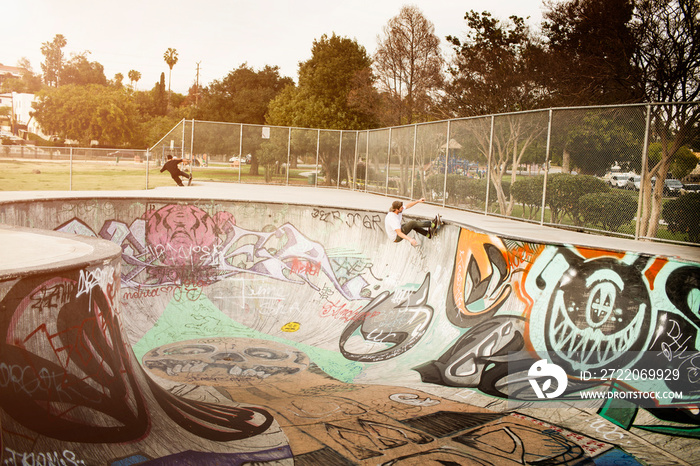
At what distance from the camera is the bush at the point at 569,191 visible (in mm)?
9773

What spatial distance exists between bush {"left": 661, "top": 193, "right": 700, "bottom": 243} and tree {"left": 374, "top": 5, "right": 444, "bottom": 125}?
69.5 ft

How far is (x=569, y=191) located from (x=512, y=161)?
2.42 metres

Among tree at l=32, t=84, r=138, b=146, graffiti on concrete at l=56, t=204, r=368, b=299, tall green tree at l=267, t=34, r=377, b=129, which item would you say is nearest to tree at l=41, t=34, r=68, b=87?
tree at l=32, t=84, r=138, b=146

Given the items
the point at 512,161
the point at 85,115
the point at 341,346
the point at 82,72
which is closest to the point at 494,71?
the point at 512,161

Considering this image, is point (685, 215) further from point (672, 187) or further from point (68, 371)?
point (68, 371)

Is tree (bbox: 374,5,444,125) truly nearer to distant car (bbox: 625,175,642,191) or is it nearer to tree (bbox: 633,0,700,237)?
tree (bbox: 633,0,700,237)

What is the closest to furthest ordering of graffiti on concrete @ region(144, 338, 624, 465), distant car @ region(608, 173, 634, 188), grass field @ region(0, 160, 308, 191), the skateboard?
graffiti on concrete @ region(144, 338, 624, 465)
distant car @ region(608, 173, 634, 188)
the skateboard
grass field @ region(0, 160, 308, 191)

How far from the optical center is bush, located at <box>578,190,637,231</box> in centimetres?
915

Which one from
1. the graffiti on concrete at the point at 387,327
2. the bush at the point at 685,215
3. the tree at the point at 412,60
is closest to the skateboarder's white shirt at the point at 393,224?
the graffiti on concrete at the point at 387,327

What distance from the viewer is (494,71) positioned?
25797 millimetres

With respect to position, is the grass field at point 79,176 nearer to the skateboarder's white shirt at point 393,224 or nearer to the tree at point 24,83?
the skateboarder's white shirt at point 393,224

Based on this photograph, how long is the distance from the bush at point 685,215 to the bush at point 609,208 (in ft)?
2.06

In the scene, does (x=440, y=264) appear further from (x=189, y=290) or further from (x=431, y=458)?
(x=189, y=290)

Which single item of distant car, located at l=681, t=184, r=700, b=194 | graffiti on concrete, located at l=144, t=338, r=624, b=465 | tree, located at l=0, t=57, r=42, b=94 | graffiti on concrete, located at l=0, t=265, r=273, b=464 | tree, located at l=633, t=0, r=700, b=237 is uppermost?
tree, located at l=0, t=57, r=42, b=94
